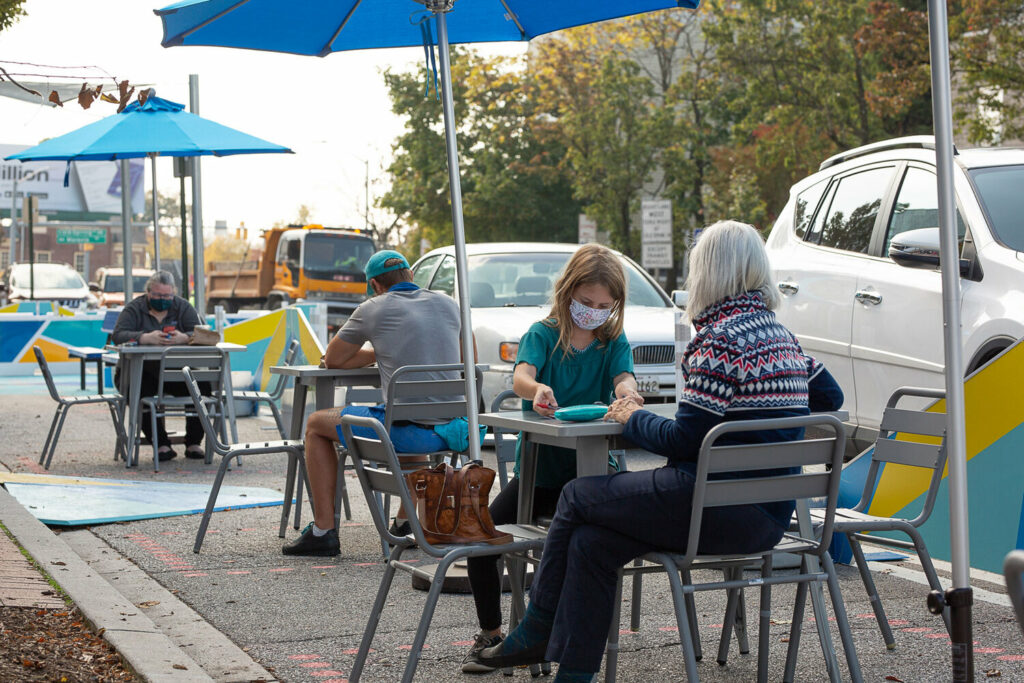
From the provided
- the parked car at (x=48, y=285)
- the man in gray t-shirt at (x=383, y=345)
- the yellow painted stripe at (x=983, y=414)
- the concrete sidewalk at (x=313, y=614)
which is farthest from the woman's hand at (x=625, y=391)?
the parked car at (x=48, y=285)

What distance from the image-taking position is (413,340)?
268 inches

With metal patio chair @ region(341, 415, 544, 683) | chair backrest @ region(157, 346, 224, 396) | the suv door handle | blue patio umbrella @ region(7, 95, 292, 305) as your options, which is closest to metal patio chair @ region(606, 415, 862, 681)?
metal patio chair @ region(341, 415, 544, 683)

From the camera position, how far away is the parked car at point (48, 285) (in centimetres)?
3678

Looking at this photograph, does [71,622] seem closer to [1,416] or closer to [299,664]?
[299,664]

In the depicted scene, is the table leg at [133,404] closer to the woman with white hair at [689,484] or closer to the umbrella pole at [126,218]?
the umbrella pole at [126,218]

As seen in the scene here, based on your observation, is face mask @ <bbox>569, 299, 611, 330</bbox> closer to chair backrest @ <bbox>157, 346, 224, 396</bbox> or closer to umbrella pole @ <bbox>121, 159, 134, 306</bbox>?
chair backrest @ <bbox>157, 346, 224, 396</bbox>

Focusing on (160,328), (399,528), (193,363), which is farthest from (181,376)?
(399,528)

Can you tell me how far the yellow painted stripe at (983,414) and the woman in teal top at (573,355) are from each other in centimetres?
168

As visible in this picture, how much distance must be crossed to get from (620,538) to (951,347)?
1.10 metres

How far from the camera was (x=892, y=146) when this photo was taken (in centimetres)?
815

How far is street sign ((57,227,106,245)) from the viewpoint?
83125 millimetres

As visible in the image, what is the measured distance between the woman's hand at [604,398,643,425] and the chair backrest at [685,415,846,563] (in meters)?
0.42

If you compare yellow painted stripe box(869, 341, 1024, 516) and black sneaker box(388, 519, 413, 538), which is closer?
yellow painted stripe box(869, 341, 1024, 516)

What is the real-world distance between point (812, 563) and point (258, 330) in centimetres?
1088
